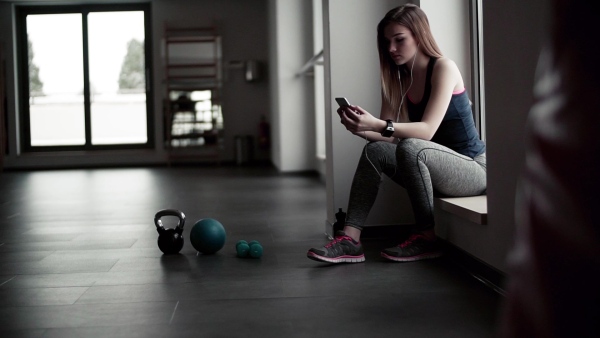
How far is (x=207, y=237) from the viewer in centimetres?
276

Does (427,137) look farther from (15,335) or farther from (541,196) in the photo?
(541,196)

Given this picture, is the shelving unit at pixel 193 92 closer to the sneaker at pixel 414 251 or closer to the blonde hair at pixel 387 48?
the blonde hair at pixel 387 48

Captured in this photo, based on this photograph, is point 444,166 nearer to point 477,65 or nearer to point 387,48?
point 387,48

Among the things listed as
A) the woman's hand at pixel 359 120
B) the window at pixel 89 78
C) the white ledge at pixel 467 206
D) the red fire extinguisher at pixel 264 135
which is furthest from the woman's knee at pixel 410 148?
the window at pixel 89 78

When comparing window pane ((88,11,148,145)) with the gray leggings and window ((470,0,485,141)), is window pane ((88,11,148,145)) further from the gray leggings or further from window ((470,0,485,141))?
the gray leggings

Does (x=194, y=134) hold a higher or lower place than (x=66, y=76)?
lower

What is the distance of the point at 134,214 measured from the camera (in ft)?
14.3

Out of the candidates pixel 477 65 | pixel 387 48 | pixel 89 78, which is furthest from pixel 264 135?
pixel 387 48

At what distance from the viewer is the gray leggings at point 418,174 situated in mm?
2564

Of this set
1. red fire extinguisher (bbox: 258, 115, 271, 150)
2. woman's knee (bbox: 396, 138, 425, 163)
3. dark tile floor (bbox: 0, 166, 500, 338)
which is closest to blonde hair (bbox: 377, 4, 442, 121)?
woman's knee (bbox: 396, 138, 425, 163)

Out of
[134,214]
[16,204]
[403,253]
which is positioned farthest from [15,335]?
[16,204]

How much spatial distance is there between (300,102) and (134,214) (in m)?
4.09

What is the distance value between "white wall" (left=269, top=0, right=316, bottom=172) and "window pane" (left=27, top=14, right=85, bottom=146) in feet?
14.0

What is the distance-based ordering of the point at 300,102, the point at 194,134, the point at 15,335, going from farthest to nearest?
the point at 194,134 < the point at 300,102 < the point at 15,335
